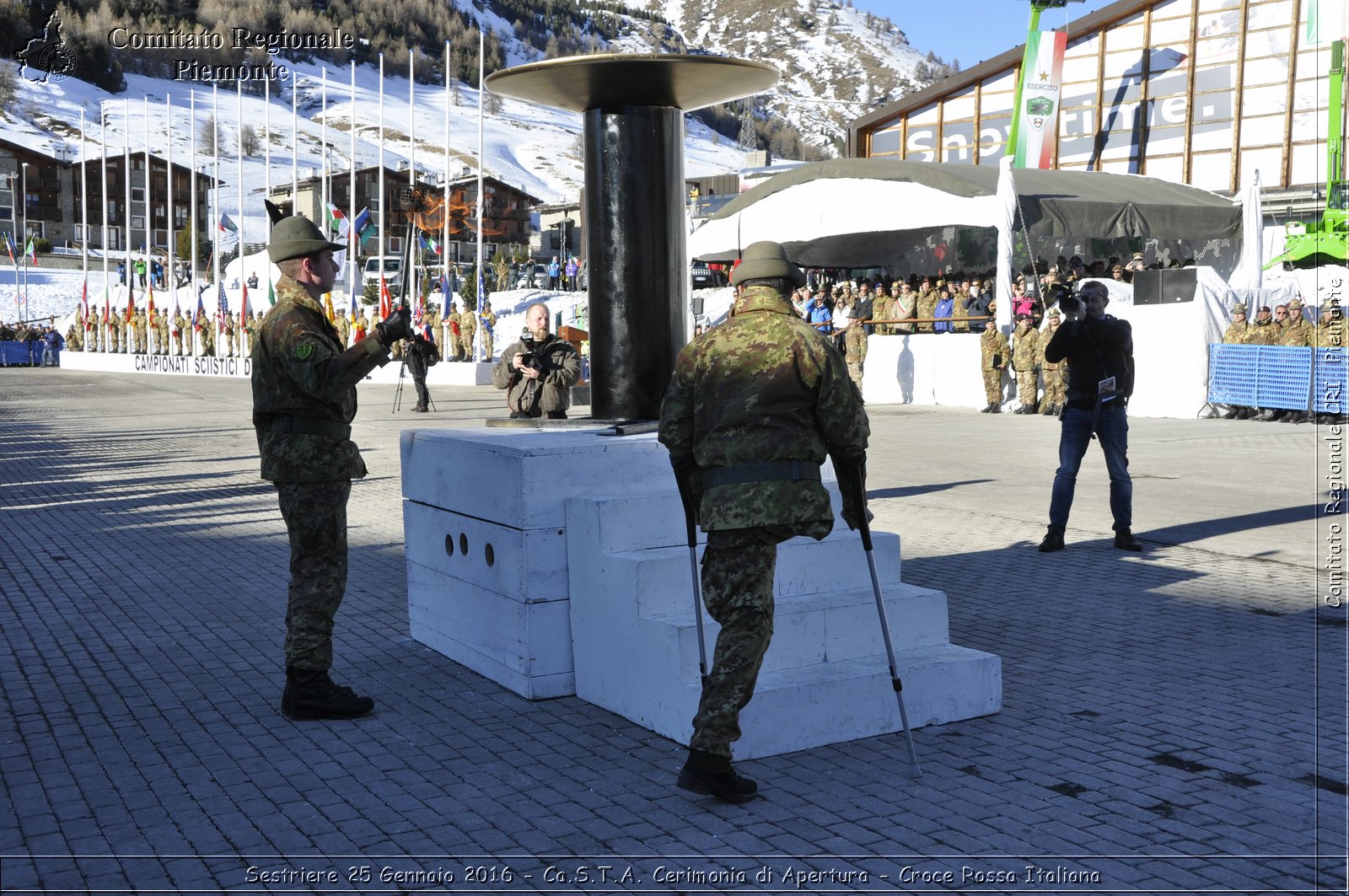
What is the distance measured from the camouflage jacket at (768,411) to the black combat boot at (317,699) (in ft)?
6.24

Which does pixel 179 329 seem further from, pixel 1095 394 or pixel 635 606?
pixel 635 606

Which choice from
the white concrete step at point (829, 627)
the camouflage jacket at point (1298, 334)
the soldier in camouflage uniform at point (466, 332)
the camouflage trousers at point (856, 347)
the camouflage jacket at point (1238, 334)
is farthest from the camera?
the soldier in camouflage uniform at point (466, 332)

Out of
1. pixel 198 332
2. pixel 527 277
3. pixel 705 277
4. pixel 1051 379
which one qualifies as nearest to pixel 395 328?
pixel 1051 379

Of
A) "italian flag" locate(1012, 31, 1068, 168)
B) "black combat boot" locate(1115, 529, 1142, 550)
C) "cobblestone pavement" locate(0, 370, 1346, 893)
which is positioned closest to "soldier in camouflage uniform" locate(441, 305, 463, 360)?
"italian flag" locate(1012, 31, 1068, 168)

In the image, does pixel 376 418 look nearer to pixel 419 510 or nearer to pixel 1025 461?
pixel 1025 461

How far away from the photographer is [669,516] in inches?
217

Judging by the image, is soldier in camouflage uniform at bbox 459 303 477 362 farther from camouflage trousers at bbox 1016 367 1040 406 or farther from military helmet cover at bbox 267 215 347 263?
military helmet cover at bbox 267 215 347 263

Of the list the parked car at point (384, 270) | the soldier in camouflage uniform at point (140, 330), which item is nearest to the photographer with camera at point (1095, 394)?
the parked car at point (384, 270)

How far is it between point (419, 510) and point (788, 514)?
284 cm

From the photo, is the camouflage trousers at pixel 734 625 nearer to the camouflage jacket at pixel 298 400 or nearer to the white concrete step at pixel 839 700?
the white concrete step at pixel 839 700

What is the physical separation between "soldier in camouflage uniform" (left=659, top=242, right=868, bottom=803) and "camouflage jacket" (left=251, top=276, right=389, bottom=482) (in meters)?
1.57

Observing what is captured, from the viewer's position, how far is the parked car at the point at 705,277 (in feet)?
150

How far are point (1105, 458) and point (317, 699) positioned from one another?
608 cm

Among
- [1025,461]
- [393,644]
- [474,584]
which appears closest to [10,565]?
[393,644]
